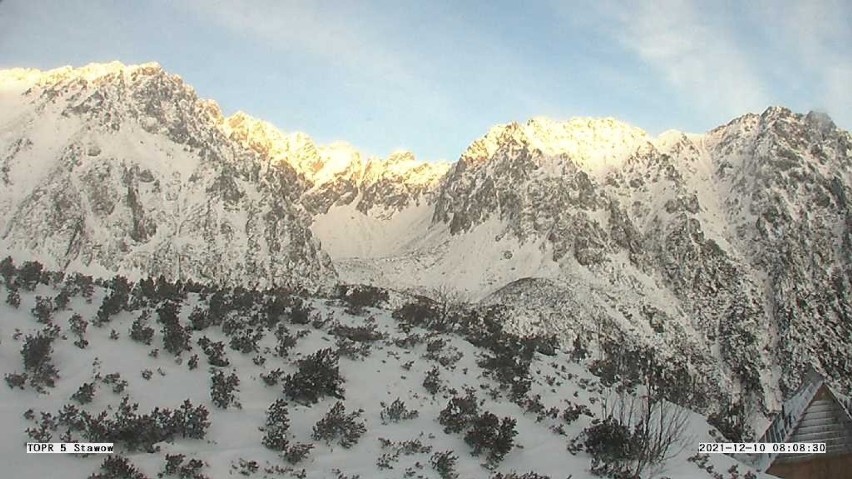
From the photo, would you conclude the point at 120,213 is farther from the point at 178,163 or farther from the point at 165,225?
the point at 178,163

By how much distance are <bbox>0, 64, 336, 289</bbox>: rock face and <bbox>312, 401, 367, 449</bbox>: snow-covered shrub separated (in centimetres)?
7416

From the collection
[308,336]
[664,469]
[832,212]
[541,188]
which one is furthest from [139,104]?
[832,212]

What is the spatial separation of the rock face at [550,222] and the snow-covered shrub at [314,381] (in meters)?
62.1

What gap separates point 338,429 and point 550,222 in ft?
319

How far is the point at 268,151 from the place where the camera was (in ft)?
598

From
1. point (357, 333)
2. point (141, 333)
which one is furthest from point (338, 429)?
point (357, 333)

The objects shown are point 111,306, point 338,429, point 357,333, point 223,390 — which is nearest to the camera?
point 338,429

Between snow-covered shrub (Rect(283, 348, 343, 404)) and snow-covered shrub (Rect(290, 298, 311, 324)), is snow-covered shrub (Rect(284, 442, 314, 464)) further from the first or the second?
snow-covered shrub (Rect(290, 298, 311, 324))

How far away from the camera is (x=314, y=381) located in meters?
16.0

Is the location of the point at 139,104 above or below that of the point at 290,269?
above

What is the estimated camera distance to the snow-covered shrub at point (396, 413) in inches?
628

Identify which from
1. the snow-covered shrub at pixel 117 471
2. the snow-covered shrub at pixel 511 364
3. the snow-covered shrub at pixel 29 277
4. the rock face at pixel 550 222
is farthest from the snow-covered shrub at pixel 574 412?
the rock face at pixel 550 222

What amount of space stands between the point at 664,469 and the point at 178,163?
96.3 meters

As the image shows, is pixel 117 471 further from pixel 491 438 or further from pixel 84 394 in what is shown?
pixel 491 438
